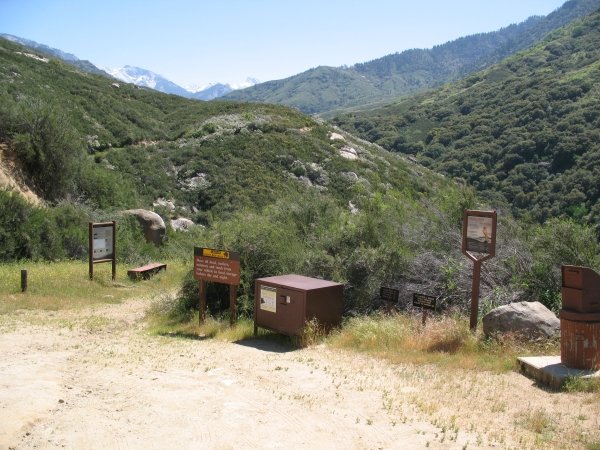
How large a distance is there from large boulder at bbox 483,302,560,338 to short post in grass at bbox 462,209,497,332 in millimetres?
450

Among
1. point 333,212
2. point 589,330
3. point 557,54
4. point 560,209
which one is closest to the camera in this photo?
point 589,330

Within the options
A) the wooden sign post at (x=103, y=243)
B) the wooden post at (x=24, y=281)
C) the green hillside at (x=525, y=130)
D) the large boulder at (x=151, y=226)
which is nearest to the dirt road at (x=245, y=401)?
the wooden post at (x=24, y=281)

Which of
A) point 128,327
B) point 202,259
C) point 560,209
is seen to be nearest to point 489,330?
point 202,259

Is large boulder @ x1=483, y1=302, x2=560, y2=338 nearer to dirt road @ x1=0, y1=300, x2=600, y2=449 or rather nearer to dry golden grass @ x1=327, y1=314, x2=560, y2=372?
dry golden grass @ x1=327, y1=314, x2=560, y2=372

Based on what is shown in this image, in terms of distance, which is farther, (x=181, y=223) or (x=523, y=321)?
(x=181, y=223)

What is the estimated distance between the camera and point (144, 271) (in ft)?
56.8

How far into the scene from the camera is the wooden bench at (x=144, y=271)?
55.8 ft

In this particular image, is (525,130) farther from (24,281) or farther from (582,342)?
(582,342)

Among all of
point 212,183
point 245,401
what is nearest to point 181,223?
point 212,183

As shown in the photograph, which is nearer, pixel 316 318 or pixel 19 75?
pixel 316 318

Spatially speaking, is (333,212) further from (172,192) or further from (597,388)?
(172,192)

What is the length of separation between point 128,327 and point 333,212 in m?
6.22

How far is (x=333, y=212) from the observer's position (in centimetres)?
1534

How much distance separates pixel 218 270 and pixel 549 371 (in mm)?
6029
